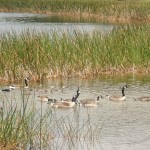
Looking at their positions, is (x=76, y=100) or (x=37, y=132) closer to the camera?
(x=37, y=132)

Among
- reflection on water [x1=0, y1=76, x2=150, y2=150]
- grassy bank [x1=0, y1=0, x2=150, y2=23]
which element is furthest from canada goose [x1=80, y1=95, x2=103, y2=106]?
grassy bank [x1=0, y1=0, x2=150, y2=23]

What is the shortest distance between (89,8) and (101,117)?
35551 mm

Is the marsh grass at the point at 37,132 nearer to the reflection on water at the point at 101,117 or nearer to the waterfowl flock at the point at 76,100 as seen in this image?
the reflection on water at the point at 101,117

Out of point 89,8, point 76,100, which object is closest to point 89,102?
point 76,100

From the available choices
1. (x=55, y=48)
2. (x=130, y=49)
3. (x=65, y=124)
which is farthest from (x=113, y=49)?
(x=65, y=124)

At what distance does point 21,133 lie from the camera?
33.8ft

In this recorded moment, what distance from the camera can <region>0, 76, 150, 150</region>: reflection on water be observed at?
11.7 m

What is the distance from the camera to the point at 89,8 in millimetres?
49344

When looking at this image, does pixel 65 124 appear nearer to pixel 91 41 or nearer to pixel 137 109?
pixel 137 109

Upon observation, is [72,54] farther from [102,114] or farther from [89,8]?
[89,8]

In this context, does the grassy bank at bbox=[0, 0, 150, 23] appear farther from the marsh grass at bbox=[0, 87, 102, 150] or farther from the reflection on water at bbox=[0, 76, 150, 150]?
the marsh grass at bbox=[0, 87, 102, 150]

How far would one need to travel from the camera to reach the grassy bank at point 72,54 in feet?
64.1

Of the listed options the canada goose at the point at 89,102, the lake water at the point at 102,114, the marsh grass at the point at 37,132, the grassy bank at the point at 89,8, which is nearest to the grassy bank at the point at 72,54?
the lake water at the point at 102,114

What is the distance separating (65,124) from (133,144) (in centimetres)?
189
